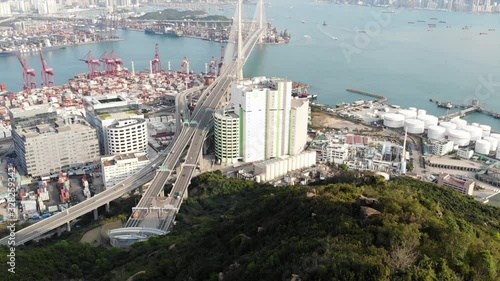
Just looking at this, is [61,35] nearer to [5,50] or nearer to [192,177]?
[5,50]

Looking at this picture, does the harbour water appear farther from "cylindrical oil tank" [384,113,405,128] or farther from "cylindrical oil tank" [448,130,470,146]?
"cylindrical oil tank" [448,130,470,146]

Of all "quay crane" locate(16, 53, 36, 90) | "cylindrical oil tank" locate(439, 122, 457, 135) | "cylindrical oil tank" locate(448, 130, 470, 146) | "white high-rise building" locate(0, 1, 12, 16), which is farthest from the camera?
"white high-rise building" locate(0, 1, 12, 16)

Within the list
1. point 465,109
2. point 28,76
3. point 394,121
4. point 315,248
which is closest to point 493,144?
point 394,121

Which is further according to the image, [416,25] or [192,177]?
[416,25]

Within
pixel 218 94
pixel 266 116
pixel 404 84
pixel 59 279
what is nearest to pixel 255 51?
pixel 404 84

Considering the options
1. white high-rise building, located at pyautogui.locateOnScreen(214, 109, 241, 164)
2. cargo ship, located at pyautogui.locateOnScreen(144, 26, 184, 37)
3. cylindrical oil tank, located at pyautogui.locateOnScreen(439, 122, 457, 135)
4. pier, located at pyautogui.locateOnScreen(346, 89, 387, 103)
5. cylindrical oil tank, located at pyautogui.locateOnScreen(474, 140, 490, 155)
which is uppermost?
cargo ship, located at pyautogui.locateOnScreen(144, 26, 184, 37)

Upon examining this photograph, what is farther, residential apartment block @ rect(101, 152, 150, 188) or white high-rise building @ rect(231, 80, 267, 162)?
white high-rise building @ rect(231, 80, 267, 162)

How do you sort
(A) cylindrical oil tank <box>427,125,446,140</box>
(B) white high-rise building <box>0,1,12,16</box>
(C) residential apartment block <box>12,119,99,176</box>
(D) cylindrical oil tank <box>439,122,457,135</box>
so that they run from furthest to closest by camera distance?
(B) white high-rise building <box>0,1,12,16</box>, (D) cylindrical oil tank <box>439,122,457,135</box>, (A) cylindrical oil tank <box>427,125,446,140</box>, (C) residential apartment block <box>12,119,99,176</box>

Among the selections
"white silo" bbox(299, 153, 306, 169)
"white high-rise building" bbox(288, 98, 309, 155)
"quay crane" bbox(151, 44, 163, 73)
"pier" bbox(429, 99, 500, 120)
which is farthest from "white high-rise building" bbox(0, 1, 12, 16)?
"white silo" bbox(299, 153, 306, 169)
